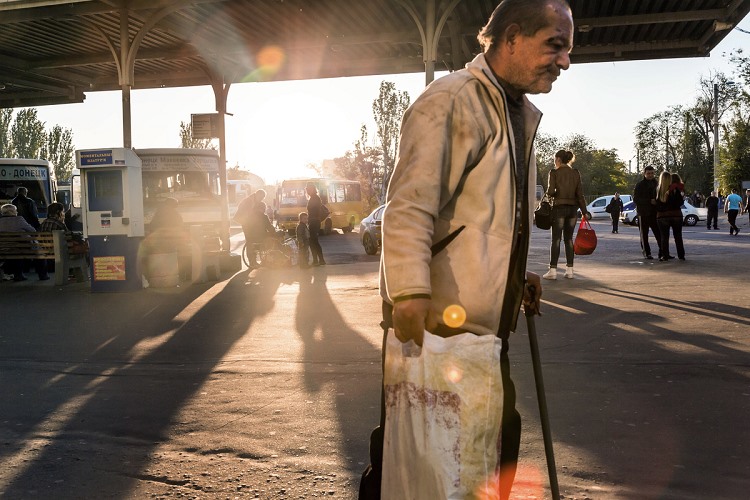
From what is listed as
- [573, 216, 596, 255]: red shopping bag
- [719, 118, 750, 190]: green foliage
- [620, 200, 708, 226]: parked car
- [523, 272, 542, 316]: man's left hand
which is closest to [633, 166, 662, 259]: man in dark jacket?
[573, 216, 596, 255]: red shopping bag

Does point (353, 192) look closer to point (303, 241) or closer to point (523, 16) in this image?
point (303, 241)

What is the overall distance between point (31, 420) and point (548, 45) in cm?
426

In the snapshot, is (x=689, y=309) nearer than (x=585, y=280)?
Yes

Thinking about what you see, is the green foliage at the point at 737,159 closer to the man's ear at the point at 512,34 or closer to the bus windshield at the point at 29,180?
the bus windshield at the point at 29,180

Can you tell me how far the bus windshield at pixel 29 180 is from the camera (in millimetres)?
23531

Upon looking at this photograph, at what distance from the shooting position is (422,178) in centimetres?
233

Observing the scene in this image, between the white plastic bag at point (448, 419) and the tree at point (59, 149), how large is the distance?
72.5 m

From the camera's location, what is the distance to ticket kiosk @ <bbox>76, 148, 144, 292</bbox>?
43.5 feet

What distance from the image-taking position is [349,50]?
21328 millimetres

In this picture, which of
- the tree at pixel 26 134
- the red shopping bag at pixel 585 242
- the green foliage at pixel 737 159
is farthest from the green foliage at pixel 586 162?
the red shopping bag at pixel 585 242

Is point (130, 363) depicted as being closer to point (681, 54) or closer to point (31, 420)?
point (31, 420)

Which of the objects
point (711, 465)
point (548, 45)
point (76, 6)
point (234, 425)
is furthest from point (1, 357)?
point (76, 6)

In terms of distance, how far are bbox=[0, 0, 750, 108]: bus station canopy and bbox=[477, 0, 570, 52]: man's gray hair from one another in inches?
536

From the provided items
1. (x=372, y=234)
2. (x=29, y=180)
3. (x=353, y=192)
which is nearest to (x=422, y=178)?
(x=372, y=234)
